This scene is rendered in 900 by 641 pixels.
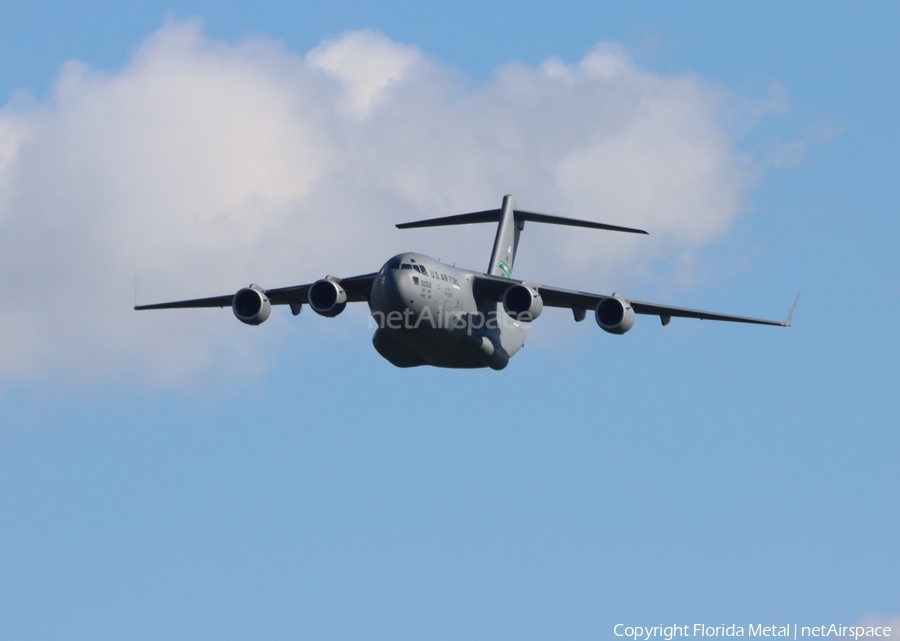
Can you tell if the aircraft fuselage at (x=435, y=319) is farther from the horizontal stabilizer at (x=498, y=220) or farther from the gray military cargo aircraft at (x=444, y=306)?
the horizontal stabilizer at (x=498, y=220)

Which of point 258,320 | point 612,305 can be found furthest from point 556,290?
point 258,320

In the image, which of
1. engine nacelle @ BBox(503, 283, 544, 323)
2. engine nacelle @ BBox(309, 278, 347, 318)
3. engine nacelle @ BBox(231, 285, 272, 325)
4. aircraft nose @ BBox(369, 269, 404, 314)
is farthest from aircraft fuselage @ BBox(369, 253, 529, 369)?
engine nacelle @ BBox(231, 285, 272, 325)

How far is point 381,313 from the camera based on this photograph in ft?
83.8

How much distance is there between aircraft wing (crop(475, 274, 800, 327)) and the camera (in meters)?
27.8

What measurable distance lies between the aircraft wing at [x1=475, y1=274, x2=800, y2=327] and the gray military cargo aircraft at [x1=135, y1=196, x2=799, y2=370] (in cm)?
2

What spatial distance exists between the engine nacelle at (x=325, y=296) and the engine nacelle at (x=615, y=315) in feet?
15.3

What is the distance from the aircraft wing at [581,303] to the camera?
91.2 ft

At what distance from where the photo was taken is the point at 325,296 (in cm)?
2772

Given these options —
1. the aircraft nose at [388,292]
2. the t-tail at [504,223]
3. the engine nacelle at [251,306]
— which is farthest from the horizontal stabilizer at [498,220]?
the aircraft nose at [388,292]

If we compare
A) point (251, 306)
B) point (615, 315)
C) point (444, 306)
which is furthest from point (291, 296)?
point (615, 315)

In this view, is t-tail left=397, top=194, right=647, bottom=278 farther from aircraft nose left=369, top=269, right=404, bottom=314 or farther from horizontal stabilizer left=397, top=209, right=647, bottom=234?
aircraft nose left=369, top=269, right=404, bottom=314

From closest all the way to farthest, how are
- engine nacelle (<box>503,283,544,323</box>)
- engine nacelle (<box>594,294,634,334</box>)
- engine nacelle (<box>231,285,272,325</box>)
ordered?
engine nacelle (<box>503,283,544,323</box>) < engine nacelle (<box>594,294,634,334</box>) < engine nacelle (<box>231,285,272,325</box>)

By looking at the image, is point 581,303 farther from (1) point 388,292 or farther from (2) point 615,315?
(1) point 388,292

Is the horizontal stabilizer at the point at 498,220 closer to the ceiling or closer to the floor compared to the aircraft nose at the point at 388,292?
closer to the ceiling
